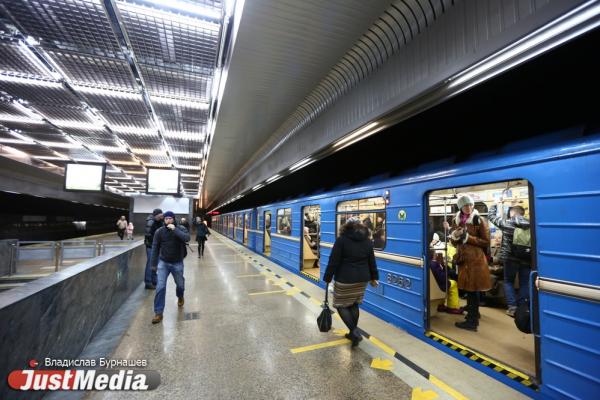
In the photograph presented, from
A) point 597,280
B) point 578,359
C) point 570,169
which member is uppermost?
point 570,169

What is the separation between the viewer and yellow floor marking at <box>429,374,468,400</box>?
2207mm

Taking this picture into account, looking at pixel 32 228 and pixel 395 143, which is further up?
pixel 395 143

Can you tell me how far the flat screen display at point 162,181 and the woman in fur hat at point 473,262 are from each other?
9115 mm

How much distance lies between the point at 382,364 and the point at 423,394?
0.50 m

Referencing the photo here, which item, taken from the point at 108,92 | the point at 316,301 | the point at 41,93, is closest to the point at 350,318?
the point at 316,301

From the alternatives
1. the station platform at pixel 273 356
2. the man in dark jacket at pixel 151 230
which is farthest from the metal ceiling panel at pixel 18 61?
the station platform at pixel 273 356

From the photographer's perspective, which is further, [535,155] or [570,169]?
[535,155]

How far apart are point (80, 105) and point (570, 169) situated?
7244 millimetres

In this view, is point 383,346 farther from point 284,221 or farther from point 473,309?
point 284,221

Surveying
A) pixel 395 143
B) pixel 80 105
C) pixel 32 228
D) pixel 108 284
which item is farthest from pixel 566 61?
pixel 32 228

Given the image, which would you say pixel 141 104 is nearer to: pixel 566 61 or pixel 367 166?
pixel 367 166

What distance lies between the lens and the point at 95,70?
12.5 ft

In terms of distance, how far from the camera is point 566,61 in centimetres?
179

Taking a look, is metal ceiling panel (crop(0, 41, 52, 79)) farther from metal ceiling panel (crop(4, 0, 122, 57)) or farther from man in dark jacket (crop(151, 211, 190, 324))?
man in dark jacket (crop(151, 211, 190, 324))
